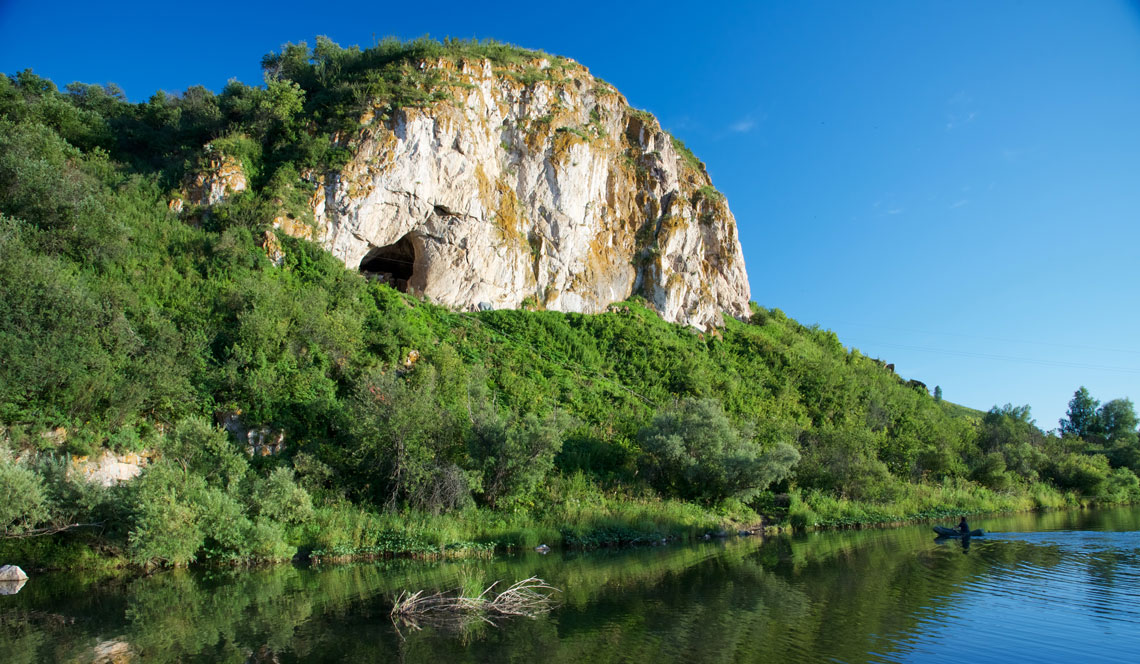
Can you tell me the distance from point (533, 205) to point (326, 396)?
2296 centimetres

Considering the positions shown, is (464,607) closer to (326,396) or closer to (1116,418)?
(326,396)

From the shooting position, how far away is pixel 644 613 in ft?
40.4

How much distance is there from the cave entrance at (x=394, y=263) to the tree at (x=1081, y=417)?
80.1 metres

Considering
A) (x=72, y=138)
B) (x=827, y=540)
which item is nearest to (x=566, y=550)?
(x=827, y=540)

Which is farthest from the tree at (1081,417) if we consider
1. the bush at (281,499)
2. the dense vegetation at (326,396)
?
the bush at (281,499)

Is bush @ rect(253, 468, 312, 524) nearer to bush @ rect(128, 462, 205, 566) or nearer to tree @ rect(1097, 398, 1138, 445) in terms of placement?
bush @ rect(128, 462, 205, 566)

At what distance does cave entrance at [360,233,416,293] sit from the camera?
38.2m

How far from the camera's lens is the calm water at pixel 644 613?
981 cm

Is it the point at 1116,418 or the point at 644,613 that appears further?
the point at 1116,418

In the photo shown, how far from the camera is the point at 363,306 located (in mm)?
30703

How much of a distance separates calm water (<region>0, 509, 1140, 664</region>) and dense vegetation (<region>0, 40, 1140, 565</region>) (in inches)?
92.5

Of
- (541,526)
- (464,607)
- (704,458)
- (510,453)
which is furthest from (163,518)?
(704,458)

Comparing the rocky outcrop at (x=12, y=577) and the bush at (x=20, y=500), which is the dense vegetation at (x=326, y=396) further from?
the rocky outcrop at (x=12, y=577)

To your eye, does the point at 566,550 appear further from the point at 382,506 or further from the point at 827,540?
the point at 827,540
